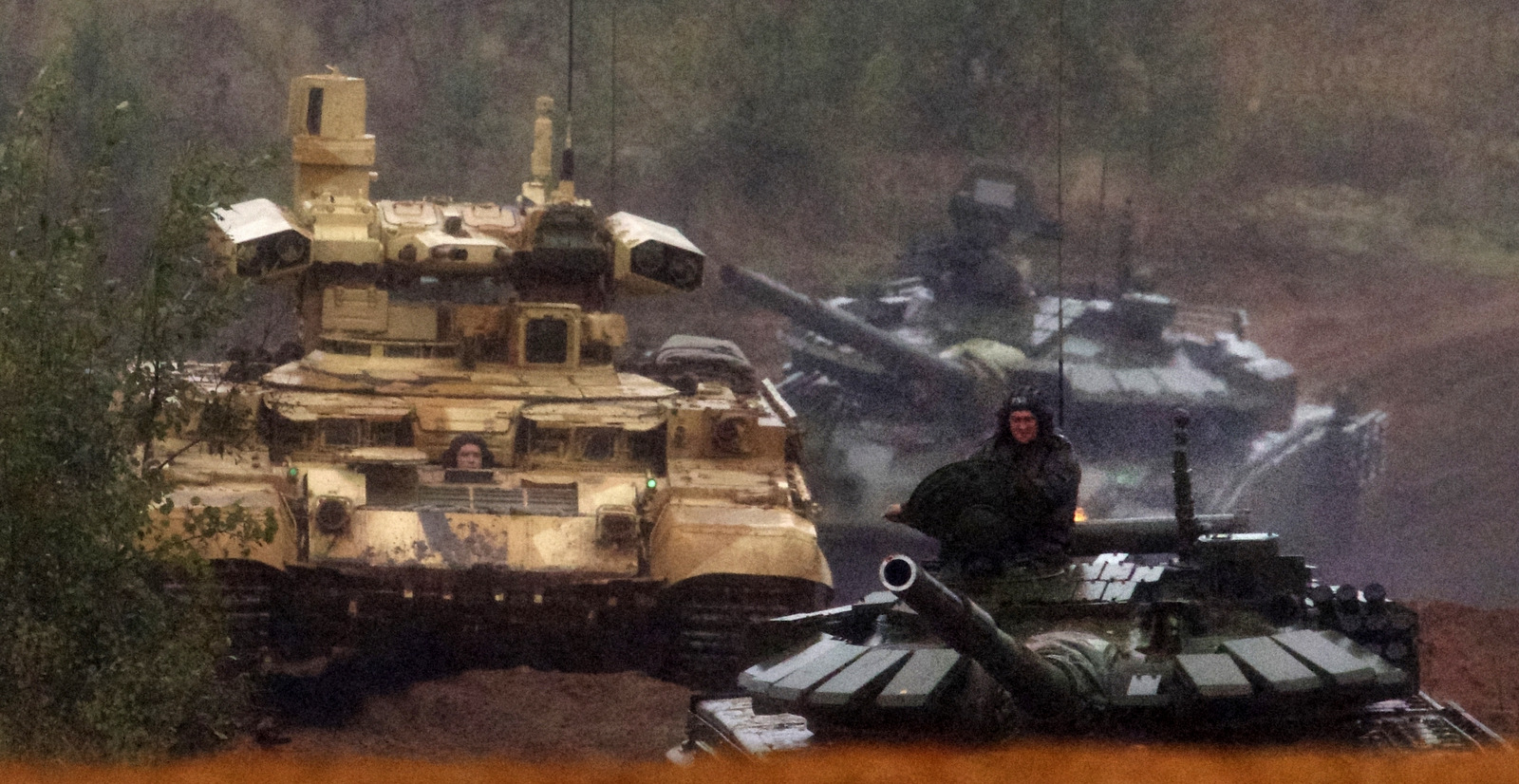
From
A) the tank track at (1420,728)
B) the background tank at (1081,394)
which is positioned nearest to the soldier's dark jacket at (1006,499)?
the tank track at (1420,728)

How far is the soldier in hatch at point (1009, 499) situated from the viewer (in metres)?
9.62

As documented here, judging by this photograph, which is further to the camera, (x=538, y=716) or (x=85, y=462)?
(x=538, y=716)

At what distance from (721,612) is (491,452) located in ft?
6.09

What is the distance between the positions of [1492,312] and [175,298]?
15.6m

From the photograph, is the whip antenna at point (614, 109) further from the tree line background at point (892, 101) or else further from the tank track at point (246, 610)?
the tank track at point (246, 610)

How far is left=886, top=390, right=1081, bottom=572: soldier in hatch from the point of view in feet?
31.6

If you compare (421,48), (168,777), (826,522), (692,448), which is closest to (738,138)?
(421,48)

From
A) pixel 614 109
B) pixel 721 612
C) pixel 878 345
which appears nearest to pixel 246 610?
pixel 721 612

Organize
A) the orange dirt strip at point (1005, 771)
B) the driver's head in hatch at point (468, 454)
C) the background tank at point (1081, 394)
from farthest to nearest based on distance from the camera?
the background tank at point (1081, 394), the driver's head in hatch at point (468, 454), the orange dirt strip at point (1005, 771)

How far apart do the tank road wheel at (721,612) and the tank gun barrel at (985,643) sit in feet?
16.9

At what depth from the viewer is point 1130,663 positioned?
8.97 m

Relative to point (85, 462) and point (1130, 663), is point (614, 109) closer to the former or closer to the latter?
point (85, 462)

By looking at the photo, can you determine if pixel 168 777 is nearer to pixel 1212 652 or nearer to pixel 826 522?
pixel 1212 652

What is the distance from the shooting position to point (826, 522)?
2095cm
